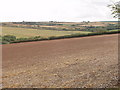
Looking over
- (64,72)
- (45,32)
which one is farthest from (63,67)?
(45,32)

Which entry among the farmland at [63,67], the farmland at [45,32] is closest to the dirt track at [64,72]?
the farmland at [63,67]

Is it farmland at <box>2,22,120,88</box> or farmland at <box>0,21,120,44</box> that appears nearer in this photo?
farmland at <box>2,22,120,88</box>

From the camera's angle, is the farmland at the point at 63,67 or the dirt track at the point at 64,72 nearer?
the dirt track at the point at 64,72

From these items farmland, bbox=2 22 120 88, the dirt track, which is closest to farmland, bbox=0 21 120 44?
farmland, bbox=2 22 120 88

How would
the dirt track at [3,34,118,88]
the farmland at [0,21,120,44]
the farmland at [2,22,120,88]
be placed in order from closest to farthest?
the dirt track at [3,34,118,88]
the farmland at [2,22,120,88]
the farmland at [0,21,120,44]

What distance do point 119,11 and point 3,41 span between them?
66.1m

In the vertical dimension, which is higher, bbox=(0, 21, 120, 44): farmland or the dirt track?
bbox=(0, 21, 120, 44): farmland

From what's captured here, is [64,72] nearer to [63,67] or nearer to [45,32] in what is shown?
[63,67]

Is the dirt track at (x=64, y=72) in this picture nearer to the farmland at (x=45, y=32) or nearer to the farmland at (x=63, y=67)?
the farmland at (x=63, y=67)

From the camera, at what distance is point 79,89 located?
38.0ft

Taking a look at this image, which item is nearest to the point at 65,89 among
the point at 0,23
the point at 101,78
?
the point at 101,78

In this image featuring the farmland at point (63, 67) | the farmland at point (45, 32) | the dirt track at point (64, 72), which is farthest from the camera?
the farmland at point (45, 32)

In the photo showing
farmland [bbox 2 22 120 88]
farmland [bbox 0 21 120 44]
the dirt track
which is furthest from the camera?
farmland [bbox 0 21 120 44]

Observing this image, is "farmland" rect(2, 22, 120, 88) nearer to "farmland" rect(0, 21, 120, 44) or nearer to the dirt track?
the dirt track
